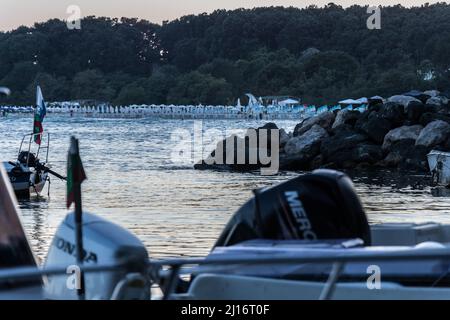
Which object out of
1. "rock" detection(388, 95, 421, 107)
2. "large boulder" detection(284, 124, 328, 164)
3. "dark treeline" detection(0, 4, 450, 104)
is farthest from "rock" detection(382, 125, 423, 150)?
"dark treeline" detection(0, 4, 450, 104)

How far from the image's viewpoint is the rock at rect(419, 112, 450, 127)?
137 ft

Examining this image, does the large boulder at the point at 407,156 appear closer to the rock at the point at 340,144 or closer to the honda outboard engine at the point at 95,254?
the rock at the point at 340,144

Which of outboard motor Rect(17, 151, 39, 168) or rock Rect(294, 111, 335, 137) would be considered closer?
outboard motor Rect(17, 151, 39, 168)

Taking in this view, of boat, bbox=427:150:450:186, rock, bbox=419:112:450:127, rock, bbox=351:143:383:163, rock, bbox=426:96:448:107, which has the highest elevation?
rock, bbox=426:96:448:107

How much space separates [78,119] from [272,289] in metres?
148

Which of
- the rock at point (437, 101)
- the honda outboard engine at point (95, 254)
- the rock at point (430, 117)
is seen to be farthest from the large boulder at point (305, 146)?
the honda outboard engine at point (95, 254)

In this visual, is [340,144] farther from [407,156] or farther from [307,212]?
[307,212]

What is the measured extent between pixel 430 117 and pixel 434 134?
148 inches

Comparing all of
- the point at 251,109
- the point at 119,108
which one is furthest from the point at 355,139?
the point at 119,108

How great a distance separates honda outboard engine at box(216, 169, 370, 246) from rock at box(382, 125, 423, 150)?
32980 millimetres

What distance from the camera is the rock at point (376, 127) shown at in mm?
41969

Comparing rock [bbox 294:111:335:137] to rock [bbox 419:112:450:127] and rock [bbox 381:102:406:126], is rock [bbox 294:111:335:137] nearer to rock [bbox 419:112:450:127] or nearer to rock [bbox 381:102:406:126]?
rock [bbox 381:102:406:126]

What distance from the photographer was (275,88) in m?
151

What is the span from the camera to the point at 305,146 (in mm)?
42406
